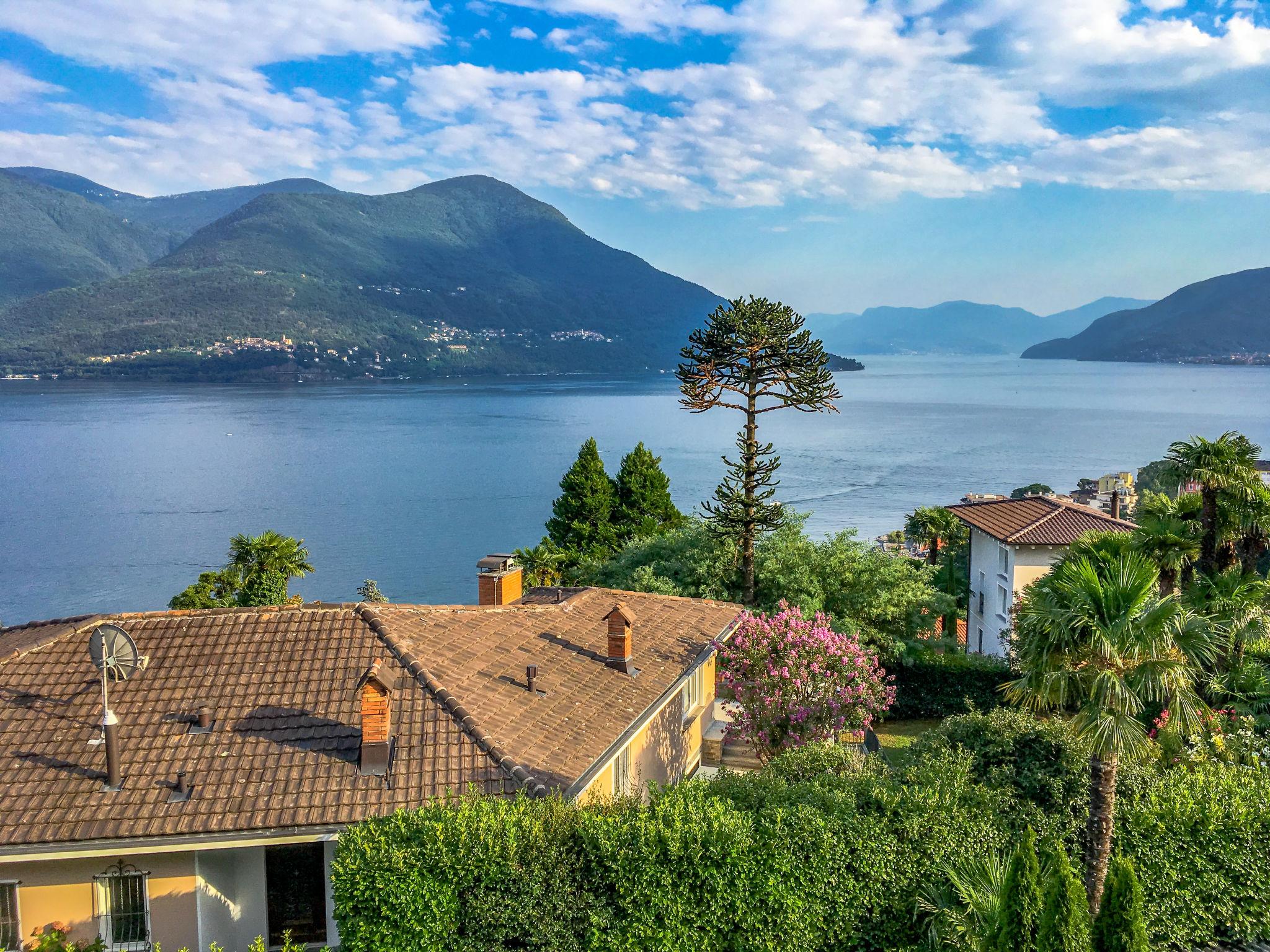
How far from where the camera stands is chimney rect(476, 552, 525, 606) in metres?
21.7

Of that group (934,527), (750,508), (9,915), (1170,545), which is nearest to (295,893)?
(9,915)

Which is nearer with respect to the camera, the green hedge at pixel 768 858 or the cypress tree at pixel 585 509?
the green hedge at pixel 768 858

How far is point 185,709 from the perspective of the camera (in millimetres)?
12609

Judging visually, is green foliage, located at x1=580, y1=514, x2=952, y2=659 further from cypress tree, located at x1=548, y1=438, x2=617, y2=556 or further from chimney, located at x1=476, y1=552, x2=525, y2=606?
cypress tree, located at x1=548, y1=438, x2=617, y2=556

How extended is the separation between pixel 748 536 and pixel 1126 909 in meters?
21.4

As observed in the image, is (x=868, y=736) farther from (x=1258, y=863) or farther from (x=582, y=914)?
(x=582, y=914)

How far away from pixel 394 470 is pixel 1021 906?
108282mm

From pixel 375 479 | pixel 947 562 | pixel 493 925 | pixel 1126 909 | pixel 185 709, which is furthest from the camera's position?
pixel 375 479

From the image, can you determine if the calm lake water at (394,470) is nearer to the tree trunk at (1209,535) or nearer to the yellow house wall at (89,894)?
the tree trunk at (1209,535)

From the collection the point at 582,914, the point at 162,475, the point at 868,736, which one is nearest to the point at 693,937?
the point at 582,914

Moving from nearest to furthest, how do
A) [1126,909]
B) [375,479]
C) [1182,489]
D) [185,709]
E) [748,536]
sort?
[1126,909] < [185,709] < [1182,489] < [748,536] < [375,479]

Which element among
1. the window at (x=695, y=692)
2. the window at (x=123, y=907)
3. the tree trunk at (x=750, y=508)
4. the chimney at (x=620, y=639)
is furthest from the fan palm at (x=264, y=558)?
the window at (x=123, y=907)

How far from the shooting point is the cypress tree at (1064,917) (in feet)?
27.8

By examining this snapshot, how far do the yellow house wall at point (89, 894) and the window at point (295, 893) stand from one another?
0.86 m
